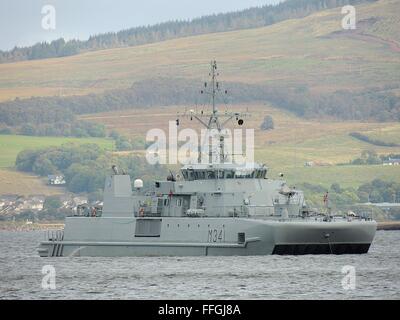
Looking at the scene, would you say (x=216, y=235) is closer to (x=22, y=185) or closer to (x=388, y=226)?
(x=388, y=226)

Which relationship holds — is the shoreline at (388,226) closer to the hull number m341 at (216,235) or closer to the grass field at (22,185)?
the grass field at (22,185)

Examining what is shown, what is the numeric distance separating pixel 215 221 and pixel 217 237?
77 centimetres

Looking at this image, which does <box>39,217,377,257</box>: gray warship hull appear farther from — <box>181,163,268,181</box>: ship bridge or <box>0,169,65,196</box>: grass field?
<box>0,169,65,196</box>: grass field

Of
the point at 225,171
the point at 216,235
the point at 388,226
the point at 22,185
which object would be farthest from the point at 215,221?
the point at 22,185

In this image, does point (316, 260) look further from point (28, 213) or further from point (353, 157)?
point (353, 157)

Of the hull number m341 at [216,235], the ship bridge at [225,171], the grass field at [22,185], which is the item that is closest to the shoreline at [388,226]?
the grass field at [22,185]

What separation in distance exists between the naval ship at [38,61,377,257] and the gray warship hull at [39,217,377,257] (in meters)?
0.05

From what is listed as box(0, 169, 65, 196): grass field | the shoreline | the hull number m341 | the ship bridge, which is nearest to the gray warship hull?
the hull number m341

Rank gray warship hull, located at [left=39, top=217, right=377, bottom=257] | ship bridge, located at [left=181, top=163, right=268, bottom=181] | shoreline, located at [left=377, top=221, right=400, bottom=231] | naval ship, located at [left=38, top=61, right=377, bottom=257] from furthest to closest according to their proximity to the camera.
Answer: shoreline, located at [left=377, top=221, right=400, bottom=231], ship bridge, located at [left=181, top=163, right=268, bottom=181], naval ship, located at [left=38, top=61, right=377, bottom=257], gray warship hull, located at [left=39, top=217, right=377, bottom=257]

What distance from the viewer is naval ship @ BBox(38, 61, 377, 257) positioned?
55.1 metres

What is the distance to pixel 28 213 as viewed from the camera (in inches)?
6206

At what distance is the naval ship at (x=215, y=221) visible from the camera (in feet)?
181
